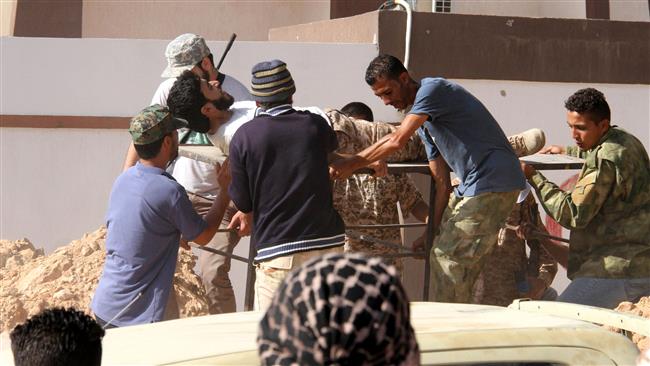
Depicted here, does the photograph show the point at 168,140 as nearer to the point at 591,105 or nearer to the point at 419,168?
the point at 419,168

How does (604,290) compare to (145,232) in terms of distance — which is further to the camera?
(604,290)

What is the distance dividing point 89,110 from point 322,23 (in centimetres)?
229

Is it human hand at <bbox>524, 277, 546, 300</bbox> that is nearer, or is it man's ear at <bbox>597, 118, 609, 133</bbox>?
man's ear at <bbox>597, 118, 609, 133</bbox>

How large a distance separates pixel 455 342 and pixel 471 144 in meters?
2.56

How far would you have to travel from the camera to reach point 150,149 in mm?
4711

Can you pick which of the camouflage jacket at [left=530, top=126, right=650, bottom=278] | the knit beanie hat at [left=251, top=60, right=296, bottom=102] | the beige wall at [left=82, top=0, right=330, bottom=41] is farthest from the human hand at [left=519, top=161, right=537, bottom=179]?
the beige wall at [left=82, top=0, right=330, bottom=41]

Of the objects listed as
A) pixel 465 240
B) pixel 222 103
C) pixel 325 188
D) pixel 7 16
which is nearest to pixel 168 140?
pixel 325 188

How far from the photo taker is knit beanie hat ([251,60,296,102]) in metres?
4.93

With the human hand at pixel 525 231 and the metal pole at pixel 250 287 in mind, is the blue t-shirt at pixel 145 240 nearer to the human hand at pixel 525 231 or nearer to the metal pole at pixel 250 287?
the metal pole at pixel 250 287

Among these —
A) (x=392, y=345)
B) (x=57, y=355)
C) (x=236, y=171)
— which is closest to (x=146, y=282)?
(x=236, y=171)

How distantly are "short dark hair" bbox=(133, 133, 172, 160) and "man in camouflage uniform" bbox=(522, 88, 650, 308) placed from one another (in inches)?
79.7

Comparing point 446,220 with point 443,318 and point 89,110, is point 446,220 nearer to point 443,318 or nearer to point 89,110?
point 443,318

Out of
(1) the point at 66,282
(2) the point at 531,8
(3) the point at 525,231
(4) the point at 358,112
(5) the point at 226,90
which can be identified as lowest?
(1) the point at 66,282

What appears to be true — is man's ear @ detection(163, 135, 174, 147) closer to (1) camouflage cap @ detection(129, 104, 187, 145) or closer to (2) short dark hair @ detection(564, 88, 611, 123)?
(1) camouflage cap @ detection(129, 104, 187, 145)
